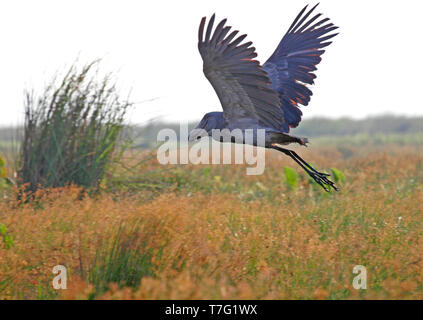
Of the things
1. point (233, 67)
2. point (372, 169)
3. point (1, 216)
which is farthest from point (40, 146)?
point (372, 169)

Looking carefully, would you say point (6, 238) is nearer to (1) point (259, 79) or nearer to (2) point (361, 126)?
(1) point (259, 79)

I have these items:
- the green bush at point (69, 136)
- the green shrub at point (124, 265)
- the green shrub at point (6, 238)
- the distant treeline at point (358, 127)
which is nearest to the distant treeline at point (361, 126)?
the distant treeline at point (358, 127)

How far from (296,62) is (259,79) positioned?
1389 millimetres

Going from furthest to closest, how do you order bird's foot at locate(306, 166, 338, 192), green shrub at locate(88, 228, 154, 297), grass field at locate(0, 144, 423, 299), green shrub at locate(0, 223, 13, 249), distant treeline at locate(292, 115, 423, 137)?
distant treeline at locate(292, 115, 423, 137) → bird's foot at locate(306, 166, 338, 192) → green shrub at locate(0, 223, 13, 249) → green shrub at locate(88, 228, 154, 297) → grass field at locate(0, 144, 423, 299)

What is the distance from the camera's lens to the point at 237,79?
15.5ft

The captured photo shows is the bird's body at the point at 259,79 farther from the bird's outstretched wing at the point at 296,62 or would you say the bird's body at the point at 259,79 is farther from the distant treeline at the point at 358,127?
the distant treeline at the point at 358,127

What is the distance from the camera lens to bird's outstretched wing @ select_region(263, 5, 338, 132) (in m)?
5.91

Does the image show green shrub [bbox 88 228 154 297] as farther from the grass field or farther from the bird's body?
the bird's body

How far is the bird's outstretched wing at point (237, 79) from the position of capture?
4.50m

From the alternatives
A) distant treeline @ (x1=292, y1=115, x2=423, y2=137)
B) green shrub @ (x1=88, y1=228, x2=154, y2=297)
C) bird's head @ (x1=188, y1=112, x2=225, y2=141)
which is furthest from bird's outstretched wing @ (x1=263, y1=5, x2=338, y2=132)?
distant treeline @ (x1=292, y1=115, x2=423, y2=137)

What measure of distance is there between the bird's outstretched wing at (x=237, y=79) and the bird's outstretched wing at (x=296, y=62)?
2.18 ft

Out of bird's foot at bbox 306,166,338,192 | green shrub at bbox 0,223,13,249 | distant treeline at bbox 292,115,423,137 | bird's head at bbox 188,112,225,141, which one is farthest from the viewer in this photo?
distant treeline at bbox 292,115,423,137

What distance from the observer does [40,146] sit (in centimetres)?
712

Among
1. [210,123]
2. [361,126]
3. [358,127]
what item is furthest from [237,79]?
[361,126]
